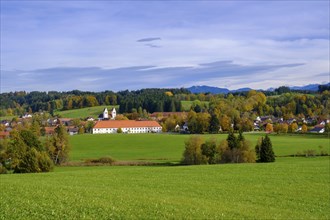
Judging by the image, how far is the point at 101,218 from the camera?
14.0 meters

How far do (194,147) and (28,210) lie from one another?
46260 millimetres

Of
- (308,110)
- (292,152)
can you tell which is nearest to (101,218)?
(292,152)

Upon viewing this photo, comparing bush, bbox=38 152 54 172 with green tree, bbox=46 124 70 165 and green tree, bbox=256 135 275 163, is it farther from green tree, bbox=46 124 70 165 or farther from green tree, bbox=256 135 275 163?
green tree, bbox=256 135 275 163

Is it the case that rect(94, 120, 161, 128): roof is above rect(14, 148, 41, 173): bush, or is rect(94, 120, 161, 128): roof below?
above

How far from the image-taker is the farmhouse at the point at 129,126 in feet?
511

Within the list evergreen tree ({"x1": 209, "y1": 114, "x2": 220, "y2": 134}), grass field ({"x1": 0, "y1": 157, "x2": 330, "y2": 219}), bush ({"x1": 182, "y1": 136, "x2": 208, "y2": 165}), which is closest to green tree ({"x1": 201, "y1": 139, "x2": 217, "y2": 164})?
bush ({"x1": 182, "y1": 136, "x2": 208, "y2": 165})

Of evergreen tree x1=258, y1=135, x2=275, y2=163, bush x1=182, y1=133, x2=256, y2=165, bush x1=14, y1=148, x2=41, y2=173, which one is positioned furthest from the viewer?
bush x1=182, y1=133, x2=256, y2=165

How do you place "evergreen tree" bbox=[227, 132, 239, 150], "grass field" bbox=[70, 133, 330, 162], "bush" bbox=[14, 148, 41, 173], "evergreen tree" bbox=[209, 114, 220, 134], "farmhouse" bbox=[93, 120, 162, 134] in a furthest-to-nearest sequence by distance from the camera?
"farmhouse" bbox=[93, 120, 162, 134] < "evergreen tree" bbox=[209, 114, 220, 134] < "grass field" bbox=[70, 133, 330, 162] < "evergreen tree" bbox=[227, 132, 239, 150] < "bush" bbox=[14, 148, 41, 173]

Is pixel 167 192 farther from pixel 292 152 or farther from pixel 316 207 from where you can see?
pixel 292 152

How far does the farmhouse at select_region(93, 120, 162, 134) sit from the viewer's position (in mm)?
155750

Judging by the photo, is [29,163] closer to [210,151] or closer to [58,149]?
[58,149]

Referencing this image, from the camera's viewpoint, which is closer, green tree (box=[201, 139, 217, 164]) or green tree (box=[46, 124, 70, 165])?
green tree (box=[201, 139, 217, 164])

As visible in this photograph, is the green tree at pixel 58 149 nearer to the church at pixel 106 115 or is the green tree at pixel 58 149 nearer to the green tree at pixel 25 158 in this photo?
the green tree at pixel 25 158

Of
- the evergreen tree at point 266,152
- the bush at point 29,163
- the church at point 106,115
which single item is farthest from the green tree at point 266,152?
the church at point 106,115
